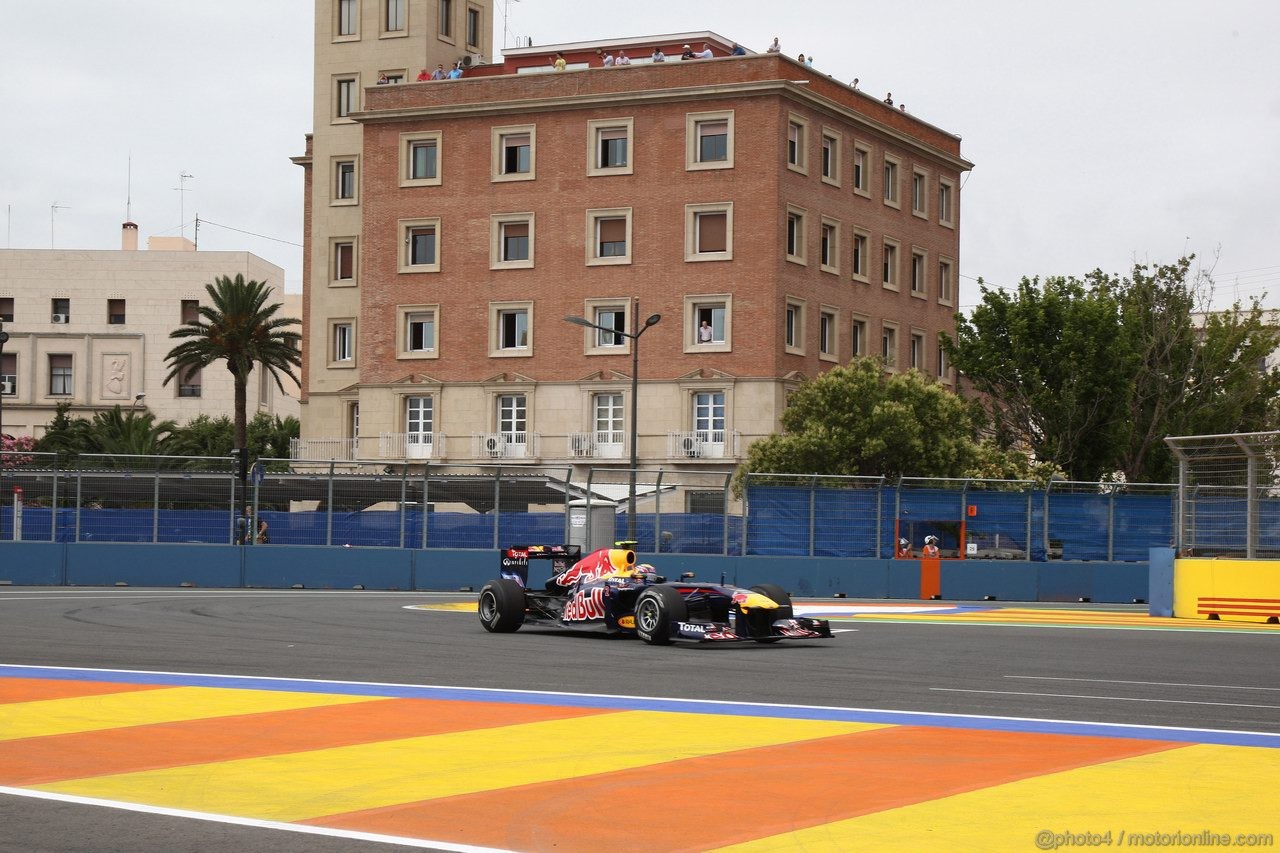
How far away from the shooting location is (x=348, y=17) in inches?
2721

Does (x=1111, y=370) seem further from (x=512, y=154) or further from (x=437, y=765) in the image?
(x=437, y=765)

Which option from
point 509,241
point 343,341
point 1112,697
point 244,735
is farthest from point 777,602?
point 343,341

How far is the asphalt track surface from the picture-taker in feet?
26.8

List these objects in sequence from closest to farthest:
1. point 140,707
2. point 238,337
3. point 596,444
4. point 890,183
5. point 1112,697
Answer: point 140,707, point 1112,697, point 596,444, point 238,337, point 890,183

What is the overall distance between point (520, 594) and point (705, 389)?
3973 cm

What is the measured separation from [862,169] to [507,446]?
55.8 feet

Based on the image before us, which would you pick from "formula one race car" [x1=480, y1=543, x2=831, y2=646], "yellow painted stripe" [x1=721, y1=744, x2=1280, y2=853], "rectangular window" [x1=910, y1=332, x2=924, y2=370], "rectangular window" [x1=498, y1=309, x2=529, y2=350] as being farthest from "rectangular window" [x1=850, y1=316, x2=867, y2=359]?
"yellow painted stripe" [x1=721, y1=744, x2=1280, y2=853]

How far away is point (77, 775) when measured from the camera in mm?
9289

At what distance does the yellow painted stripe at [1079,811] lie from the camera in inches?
297

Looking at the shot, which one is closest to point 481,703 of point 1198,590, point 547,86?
point 1198,590

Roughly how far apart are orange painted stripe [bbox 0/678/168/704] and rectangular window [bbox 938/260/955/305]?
5856 cm

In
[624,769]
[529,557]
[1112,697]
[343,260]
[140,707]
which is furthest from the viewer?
[343,260]

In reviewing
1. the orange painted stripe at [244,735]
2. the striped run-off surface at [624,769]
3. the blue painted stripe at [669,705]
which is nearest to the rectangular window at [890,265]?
the blue painted stripe at [669,705]

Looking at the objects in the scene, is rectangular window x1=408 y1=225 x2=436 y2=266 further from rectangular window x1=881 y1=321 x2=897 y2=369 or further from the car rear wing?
the car rear wing
